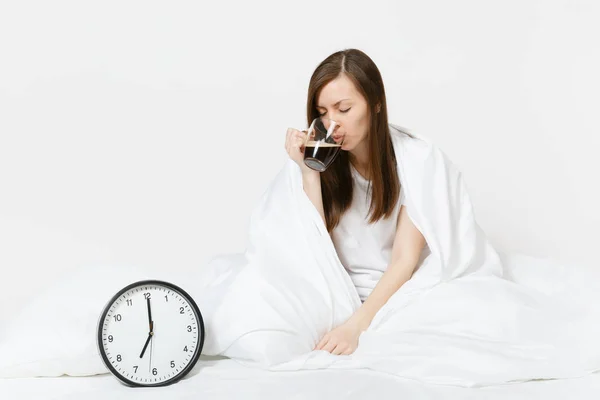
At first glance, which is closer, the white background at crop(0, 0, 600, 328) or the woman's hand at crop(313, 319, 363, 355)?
the woman's hand at crop(313, 319, 363, 355)

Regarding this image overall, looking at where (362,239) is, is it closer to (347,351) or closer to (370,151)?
(370,151)

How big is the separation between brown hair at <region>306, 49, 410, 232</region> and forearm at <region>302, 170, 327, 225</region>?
4.1 inches

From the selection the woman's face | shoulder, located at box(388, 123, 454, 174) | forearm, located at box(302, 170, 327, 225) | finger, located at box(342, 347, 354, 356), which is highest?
the woman's face

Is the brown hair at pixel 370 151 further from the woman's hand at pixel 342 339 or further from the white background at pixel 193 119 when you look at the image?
the white background at pixel 193 119

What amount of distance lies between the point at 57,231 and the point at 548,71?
252cm

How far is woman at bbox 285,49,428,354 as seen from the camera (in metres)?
2.94

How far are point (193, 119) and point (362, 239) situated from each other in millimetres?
1486

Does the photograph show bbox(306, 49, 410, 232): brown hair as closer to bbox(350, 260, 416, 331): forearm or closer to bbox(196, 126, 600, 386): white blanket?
bbox(196, 126, 600, 386): white blanket

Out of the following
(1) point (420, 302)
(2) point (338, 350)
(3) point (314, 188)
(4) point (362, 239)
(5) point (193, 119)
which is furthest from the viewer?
(5) point (193, 119)

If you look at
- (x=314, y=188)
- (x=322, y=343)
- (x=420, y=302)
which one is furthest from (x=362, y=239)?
(x=322, y=343)

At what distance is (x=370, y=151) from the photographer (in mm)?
3100

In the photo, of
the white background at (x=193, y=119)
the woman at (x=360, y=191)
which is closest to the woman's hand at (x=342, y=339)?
the woman at (x=360, y=191)

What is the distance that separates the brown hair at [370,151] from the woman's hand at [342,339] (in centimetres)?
49

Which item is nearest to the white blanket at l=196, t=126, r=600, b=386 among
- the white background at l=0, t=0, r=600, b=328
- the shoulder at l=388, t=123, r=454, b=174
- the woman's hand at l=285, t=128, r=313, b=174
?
the shoulder at l=388, t=123, r=454, b=174
